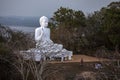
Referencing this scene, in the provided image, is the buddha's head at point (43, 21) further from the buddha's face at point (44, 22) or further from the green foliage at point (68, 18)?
the green foliage at point (68, 18)

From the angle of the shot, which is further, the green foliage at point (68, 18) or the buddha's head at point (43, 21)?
the green foliage at point (68, 18)

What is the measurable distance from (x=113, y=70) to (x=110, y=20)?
606 cm

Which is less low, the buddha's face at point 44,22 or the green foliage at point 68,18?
the green foliage at point 68,18

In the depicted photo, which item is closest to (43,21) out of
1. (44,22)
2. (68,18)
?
(44,22)

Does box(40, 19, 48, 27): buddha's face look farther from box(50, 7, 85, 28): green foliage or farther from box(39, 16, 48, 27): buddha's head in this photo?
box(50, 7, 85, 28): green foliage

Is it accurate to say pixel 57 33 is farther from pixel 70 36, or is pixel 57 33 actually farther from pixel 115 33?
pixel 115 33

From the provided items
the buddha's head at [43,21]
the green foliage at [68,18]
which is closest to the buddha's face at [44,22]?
the buddha's head at [43,21]

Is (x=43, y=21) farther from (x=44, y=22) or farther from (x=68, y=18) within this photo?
(x=68, y=18)

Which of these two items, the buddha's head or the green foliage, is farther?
the green foliage

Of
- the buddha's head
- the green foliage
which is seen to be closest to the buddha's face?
the buddha's head

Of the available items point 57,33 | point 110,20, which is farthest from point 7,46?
point 110,20

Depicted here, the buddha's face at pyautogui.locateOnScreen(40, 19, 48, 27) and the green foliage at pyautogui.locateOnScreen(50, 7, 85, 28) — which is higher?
the green foliage at pyautogui.locateOnScreen(50, 7, 85, 28)

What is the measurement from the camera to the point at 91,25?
10.3m

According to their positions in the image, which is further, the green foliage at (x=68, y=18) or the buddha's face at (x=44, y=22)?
the green foliage at (x=68, y=18)
